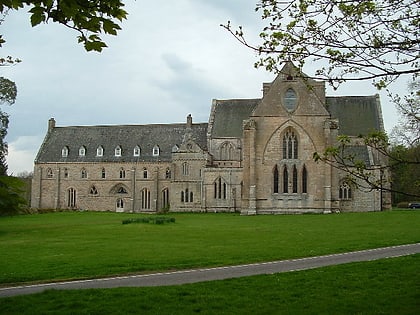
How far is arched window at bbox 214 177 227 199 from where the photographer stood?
64250 millimetres

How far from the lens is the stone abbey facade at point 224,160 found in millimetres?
56000

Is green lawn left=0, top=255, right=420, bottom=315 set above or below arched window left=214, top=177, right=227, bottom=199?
below

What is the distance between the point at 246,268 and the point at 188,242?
9.08 meters

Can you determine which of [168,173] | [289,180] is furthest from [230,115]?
[289,180]

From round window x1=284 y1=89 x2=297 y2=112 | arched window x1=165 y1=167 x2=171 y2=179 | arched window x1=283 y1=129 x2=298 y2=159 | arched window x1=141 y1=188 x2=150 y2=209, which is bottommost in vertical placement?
arched window x1=141 y1=188 x2=150 y2=209

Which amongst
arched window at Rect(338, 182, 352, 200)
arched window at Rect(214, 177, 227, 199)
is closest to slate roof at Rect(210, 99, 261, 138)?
arched window at Rect(214, 177, 227, 199)

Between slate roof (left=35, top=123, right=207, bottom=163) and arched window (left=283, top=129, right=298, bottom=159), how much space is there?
17942 mm

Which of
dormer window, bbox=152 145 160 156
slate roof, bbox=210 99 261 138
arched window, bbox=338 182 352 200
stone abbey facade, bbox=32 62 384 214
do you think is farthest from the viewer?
dormer window, bbox=152 145 160 156

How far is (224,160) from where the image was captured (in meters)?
70.1

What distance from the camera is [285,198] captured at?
55812mm

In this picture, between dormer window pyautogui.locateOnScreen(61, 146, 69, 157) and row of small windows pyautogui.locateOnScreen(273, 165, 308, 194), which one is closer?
row of small windows pyautogui.locateOnScreen(273, 165, 308, 194)

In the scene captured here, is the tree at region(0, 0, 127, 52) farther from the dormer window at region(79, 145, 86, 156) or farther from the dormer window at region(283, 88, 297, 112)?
the dormer window at region(79, 145, 86, 156)

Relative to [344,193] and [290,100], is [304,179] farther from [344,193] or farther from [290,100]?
[290,100]

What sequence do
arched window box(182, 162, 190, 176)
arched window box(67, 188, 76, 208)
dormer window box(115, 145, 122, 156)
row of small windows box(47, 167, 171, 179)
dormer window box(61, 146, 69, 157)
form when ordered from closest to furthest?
arched window box(182, 162, 190, 176) → row of small windows box(47, 167, 171, 179) → dormer window box(115, 145, 122, 156) → arched window box(67, 188, 76, 208) → dormer window box(61, 146, 69, 157)
